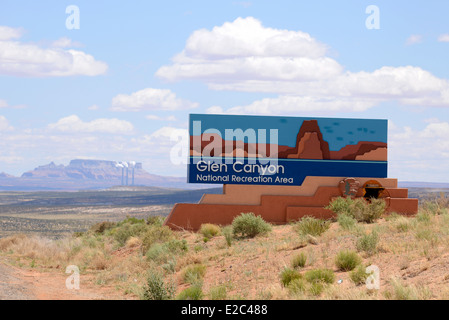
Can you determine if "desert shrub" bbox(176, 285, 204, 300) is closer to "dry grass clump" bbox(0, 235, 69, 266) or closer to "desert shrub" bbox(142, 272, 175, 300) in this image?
"desert shrub" bbox(142, 272, 175, 300)

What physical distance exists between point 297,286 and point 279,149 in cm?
1711

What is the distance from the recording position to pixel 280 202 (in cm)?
3259

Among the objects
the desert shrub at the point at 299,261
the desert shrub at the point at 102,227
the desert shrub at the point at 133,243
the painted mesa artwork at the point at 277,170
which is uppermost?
the painted mesa artwork at the point at 277,170

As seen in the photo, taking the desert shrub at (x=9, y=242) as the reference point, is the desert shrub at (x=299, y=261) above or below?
above

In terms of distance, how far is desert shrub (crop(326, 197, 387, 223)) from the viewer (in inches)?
1114

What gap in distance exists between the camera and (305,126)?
3341 cm

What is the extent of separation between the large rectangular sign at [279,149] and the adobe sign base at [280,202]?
1.51 feet

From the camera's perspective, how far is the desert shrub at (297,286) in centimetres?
1616

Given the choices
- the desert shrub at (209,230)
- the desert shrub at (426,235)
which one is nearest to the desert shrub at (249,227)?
the desert shrub at (209,230)

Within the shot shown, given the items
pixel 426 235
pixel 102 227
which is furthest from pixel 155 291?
pixel 102 227

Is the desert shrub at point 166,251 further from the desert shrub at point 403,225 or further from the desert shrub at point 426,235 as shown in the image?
the desert shrub at point 426,235

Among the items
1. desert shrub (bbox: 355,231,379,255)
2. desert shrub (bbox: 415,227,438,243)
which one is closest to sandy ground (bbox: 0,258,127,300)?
desert shrub (bbox: 355,231,379,255)
